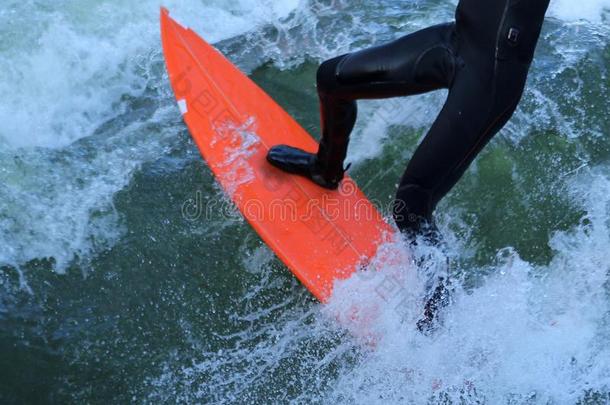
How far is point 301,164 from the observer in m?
3.13

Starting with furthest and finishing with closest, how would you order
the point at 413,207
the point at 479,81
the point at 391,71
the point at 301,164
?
the point at 301,164 < the point at 413,207 < the point at 391,71 < the point at 479,81

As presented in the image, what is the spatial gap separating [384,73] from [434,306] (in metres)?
0.87

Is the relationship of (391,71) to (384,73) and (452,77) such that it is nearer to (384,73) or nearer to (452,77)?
(384,73)

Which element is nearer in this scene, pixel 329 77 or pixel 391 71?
pixel 391 71

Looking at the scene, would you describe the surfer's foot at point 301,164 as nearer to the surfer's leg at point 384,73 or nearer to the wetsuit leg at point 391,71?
the surfer's leg at point 384,73

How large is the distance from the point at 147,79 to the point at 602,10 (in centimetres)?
292

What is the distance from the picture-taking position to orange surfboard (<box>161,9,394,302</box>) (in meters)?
3.01

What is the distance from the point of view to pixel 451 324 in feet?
9.03

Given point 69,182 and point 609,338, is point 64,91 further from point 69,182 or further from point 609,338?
point 609,338

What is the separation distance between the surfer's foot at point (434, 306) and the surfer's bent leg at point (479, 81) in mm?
438

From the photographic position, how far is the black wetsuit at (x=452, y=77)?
2260 mm

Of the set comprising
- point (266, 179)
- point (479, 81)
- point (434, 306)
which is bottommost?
point (434, 306)

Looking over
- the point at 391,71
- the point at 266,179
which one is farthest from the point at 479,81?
the point at 266,179

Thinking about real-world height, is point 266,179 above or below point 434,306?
above
